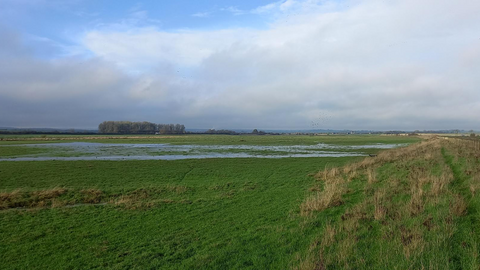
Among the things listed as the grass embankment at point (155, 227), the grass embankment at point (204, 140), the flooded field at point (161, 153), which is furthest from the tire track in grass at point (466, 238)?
the grass embankment at point (204, 140)

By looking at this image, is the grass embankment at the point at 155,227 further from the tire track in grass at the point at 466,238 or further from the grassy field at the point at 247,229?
the tire track in grass at the point at 466,238

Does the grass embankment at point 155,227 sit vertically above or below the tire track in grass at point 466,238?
below

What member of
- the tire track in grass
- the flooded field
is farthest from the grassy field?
the flooded field

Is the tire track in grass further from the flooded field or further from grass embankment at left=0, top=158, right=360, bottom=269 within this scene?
the flooded field

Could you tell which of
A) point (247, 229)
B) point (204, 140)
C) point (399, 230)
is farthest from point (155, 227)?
point (204, 140)

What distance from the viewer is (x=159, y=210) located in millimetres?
13391

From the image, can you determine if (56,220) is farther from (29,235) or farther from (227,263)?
(227,263)

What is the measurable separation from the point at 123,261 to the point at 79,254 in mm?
1639

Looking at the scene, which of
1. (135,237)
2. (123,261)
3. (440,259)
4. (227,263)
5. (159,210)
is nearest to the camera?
(440,259)

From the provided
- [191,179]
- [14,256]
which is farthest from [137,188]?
[14,256]

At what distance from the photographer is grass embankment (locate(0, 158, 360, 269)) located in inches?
312

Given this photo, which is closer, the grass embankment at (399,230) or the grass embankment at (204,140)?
the grass embankment at (399,230)

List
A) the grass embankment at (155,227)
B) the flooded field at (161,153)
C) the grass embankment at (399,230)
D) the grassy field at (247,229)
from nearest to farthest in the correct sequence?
the grass embankment at (399,230) → the grassy field at (247,229) → the grass embankment at (155,227) → the flooded field at (161,153)

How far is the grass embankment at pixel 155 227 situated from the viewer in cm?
793
